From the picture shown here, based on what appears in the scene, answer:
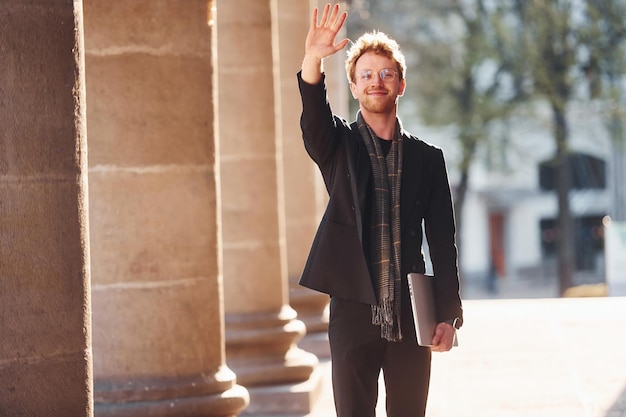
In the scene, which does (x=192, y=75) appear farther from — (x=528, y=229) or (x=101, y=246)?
(x=528, y=229)

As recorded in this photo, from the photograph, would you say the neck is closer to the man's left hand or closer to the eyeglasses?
the eyeglasses

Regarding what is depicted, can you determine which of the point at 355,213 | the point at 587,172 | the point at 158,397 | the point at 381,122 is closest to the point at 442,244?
the point at 355,213

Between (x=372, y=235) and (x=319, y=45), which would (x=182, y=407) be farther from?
(x=319, y=45)

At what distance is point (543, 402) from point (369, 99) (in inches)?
197

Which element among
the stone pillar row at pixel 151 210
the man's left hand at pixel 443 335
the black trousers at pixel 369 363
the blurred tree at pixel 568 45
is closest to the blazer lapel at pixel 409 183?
the black trousers at pixel 369 363

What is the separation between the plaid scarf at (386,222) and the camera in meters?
4.79

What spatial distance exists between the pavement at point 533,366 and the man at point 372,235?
4218mm

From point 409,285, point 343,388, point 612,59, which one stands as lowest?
point 343,388

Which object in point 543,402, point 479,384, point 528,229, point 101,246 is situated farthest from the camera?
point 528,229

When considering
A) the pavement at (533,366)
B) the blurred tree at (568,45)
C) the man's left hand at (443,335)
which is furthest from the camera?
the blurred tree at (568,45)

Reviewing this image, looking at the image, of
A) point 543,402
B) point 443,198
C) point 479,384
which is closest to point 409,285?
point 443,198

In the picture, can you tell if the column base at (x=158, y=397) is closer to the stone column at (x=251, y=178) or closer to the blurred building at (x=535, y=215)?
the stone column at (x=251, y=178)

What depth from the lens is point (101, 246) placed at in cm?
680

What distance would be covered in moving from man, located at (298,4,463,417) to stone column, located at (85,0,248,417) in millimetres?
2055
